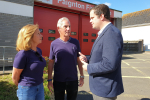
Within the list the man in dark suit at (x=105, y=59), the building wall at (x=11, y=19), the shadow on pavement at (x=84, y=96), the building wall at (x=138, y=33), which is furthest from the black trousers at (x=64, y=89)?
the building wall at (x=138, y=33)

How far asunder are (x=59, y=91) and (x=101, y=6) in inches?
59.2

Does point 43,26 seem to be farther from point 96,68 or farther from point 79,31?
point 96,68

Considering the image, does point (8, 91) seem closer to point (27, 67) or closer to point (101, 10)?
point (27, 67)

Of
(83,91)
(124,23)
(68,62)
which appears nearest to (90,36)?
(83,91)

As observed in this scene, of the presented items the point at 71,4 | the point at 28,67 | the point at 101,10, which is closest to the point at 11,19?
the point at 71,4

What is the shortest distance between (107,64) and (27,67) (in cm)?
108

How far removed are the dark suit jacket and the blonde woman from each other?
0.79 m

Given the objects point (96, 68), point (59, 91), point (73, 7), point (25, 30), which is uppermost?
point (73, 7)

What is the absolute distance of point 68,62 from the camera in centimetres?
199

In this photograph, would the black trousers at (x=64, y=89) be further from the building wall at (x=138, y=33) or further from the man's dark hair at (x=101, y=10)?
the building wall at (x=138, y=33)

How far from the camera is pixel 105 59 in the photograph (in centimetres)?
123

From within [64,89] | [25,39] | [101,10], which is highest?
[101,10]

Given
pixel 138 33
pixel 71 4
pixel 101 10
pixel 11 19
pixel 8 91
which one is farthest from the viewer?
pixel 138 33

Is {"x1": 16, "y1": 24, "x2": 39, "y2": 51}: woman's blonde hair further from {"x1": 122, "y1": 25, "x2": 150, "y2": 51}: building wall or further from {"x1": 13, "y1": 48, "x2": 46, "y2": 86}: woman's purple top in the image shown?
{"x1": 122, "y1": 25, "x2": 150, "y2": 51}: building wall
